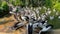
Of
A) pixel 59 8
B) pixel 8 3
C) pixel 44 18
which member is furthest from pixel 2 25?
pixel 59 8

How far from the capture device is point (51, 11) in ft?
4.06

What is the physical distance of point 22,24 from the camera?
119 centimetres

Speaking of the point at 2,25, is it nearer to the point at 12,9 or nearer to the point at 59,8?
the point at 12,9

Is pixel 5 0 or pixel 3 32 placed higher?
pixel 5 0

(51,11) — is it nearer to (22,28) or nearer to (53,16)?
(53,16)

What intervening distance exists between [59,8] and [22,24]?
0.31 meters

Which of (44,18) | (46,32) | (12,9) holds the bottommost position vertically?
(46,32)

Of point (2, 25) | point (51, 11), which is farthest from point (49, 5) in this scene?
point (2, 25)

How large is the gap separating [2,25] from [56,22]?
0.41 metres

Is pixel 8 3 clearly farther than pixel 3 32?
Yes

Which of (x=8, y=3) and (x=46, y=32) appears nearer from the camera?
(x=46, y=32)

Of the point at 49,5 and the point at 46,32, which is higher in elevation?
the point at 49,5

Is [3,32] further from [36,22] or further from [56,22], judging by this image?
[56,22]

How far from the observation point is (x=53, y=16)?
1.23m
